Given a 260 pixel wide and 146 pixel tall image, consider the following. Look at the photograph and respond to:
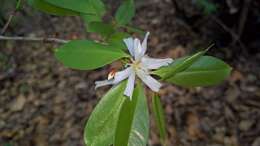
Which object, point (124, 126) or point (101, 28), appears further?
point (101, 28)

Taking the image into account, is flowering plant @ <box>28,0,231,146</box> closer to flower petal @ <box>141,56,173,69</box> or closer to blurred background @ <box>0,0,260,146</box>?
flower petal @ <box>141,56,173,69</box>

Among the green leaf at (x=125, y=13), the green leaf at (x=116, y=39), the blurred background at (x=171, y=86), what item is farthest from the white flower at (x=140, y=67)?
the blurred background at (x=171, y=86)

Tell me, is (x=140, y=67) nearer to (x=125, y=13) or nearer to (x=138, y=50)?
(x=138, y=50)

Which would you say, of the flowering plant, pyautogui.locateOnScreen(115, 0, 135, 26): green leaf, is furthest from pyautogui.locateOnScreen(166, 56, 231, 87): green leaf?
pyautogui.locateOnScreen(115, 0, 135, 26): green leaf

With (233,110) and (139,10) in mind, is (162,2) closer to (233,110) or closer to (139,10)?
(139,10)

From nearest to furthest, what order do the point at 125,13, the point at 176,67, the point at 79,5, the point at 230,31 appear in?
the point at 176,67
the point at 79,5
the point at 125,13
the point at 230,31

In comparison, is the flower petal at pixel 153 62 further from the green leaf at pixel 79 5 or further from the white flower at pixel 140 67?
the green leaf at pixel 79 5

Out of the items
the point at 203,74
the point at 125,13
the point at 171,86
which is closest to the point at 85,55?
the point at 203,74
